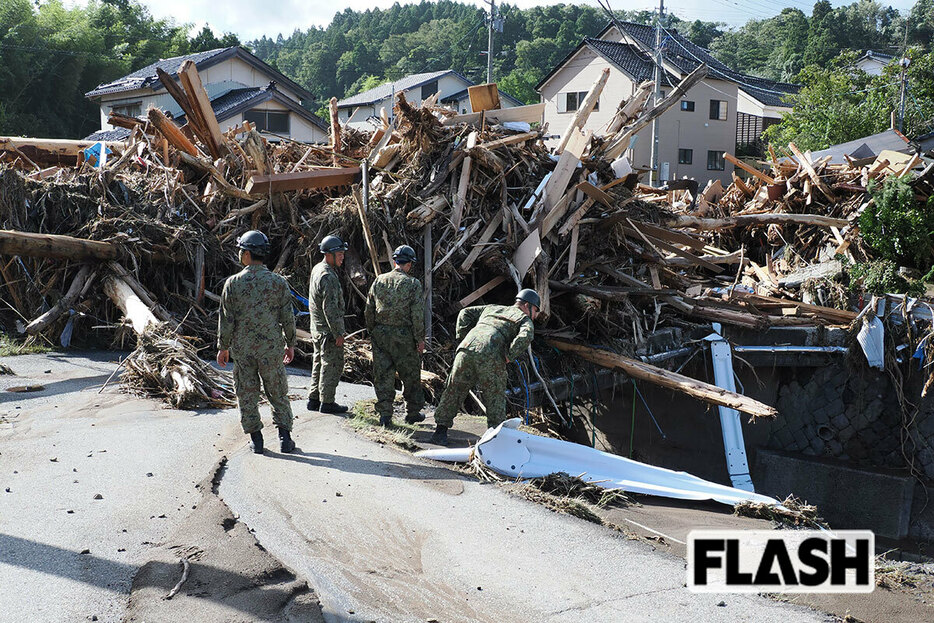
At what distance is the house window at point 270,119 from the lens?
30641mm

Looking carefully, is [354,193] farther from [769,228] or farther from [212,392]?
[769,228]

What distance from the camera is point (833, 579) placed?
4973mm

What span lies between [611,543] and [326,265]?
3900 millimetres

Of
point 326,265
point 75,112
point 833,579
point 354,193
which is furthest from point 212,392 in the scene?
point 75,112

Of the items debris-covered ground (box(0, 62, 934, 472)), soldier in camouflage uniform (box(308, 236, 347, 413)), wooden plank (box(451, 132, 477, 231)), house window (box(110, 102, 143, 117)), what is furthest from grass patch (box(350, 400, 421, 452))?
house window (box(110, 102, 143, 117))

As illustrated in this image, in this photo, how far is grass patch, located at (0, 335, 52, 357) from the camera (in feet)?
32.3

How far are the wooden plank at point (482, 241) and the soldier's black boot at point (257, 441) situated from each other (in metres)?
4.28

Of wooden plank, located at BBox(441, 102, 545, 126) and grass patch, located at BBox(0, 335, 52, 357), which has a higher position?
wooden plank, located at BBox(441, 102, 545, 126)

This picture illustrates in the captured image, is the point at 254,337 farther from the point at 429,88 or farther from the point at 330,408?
the point at 429,88

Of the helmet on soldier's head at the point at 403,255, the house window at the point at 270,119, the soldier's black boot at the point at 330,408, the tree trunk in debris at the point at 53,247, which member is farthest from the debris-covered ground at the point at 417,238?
the house window at the point at 270,119

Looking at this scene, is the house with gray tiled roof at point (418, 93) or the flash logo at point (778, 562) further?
the house with gray tiled roof at point (418, 93)

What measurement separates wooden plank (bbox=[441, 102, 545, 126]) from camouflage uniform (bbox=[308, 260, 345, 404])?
4279 millimetres

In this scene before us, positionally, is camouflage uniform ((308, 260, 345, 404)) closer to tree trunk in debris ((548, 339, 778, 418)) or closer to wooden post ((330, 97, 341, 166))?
tree trunk in debris ((548, 339, 778, 418))

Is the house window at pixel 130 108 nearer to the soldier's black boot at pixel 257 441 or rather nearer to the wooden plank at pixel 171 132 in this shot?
the wooden plank at pixel 171 132
